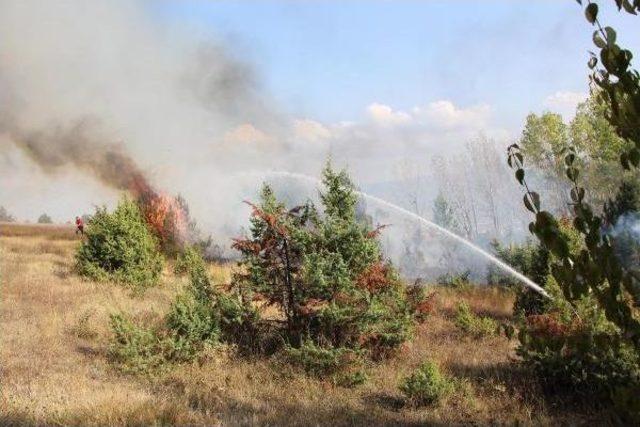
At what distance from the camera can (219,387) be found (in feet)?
24.8

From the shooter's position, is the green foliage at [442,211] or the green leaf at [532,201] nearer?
the green leaf at [532,201]

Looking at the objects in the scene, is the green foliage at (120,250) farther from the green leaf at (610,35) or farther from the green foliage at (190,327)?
the green leaf at (610,35)

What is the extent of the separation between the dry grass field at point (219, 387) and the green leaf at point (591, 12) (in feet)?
17.1

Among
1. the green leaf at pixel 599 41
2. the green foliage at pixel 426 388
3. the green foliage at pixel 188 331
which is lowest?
the green foliage at pixel 426 388

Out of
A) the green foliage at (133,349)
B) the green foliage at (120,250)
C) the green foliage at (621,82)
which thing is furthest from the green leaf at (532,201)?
the green foliage at (120,250)

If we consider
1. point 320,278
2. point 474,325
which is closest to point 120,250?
point 320,278

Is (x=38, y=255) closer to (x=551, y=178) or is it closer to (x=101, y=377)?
(x=101, y=377)

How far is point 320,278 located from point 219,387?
2.25 metres

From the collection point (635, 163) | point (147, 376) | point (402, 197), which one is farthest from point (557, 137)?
point (402, 197)

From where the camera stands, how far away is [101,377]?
26.1 ft

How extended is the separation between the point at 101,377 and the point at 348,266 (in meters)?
4.29

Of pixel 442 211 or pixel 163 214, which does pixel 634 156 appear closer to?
pixel 163 214

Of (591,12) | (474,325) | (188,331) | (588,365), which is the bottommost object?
(588,365)

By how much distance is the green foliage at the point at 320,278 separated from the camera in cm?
874
